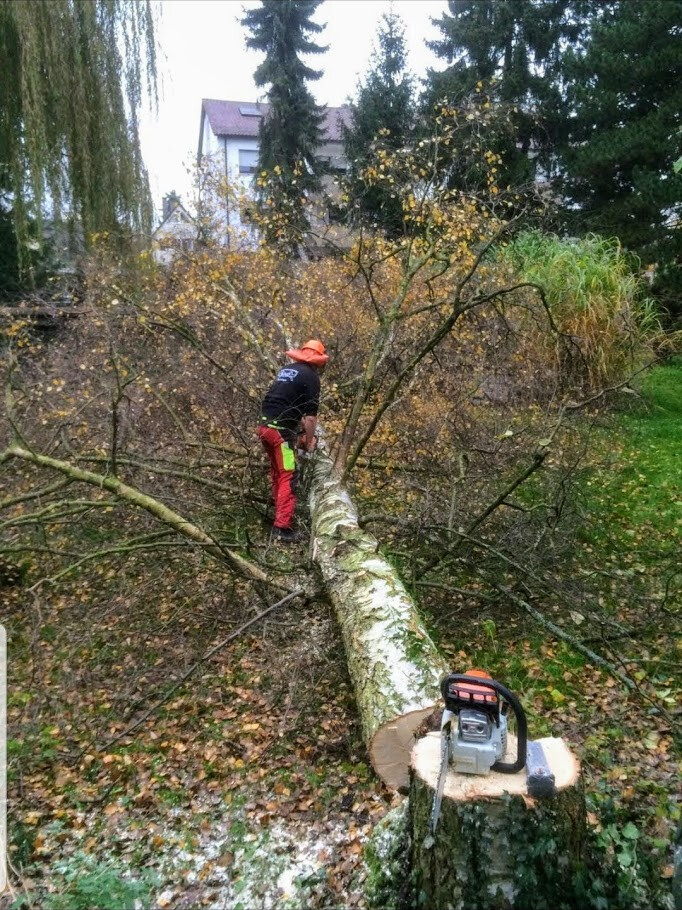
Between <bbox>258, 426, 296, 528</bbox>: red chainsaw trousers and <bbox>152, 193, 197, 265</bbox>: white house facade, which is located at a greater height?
<bbox>152, 193, 197, 265</bbox>: white house facade

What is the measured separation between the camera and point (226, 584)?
4766 mm

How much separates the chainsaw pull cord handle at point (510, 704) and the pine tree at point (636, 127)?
11.3 meters

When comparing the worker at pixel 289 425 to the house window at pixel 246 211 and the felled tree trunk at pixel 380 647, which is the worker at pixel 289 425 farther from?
the house window at pixel 246 211

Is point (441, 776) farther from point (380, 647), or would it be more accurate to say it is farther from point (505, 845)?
point (380, 647)

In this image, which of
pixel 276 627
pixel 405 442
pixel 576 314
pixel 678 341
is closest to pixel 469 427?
pixel 405 442

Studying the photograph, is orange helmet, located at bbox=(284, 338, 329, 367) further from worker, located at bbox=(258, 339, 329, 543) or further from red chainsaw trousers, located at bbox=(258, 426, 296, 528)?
red chainsaw trousers, located at bbox=(258, 426, 296, 528)

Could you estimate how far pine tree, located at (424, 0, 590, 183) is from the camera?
14.4m

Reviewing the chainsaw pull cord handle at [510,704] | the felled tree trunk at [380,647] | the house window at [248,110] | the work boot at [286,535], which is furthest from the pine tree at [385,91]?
the house window at [248,110]

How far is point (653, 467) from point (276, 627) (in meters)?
4.61

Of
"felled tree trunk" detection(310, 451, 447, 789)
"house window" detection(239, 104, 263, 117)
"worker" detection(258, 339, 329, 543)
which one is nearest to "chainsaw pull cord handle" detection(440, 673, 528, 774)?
"felled tree trunk" detection(310, 451, 447, 789)

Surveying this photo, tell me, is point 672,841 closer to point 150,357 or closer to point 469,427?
point 469,427

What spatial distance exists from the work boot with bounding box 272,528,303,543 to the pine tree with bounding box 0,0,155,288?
514 cm

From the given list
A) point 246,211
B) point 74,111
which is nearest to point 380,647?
point 74,111

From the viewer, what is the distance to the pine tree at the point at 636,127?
1186 cm
